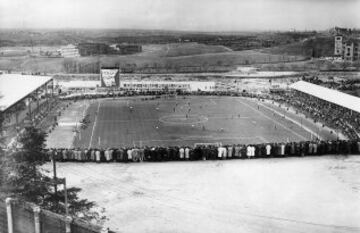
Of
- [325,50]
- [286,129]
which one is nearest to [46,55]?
[325,50]

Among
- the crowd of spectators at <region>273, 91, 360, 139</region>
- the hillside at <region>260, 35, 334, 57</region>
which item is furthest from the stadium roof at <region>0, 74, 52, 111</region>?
the hillside at <region>260, 35, 334, 57</region>

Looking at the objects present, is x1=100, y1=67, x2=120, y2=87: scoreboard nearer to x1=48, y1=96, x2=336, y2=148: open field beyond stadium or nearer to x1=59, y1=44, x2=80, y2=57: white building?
x1=48, y1=96, x2=336, y2=148: open field beyond stadium

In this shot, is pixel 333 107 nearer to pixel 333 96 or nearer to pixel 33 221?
pixel 333 96

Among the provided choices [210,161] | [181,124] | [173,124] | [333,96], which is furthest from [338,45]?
[210,161]

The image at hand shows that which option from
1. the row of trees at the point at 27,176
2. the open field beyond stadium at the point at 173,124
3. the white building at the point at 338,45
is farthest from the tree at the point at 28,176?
the white building at the point at 338,45

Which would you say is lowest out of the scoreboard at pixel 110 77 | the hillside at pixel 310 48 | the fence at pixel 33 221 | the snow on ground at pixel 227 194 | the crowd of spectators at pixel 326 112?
the snow on ground at pixel 227 194

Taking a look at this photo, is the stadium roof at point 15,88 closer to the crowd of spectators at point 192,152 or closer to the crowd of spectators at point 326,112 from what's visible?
the crowd of spectators at point 192,152
